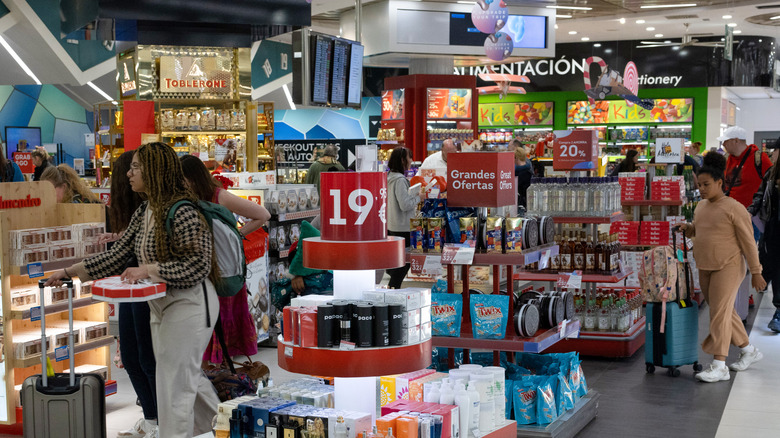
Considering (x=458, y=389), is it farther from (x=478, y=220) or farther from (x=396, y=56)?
(x=396, y=56)

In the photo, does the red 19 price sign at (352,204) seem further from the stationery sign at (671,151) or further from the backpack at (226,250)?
the stationery sign at (671,151)

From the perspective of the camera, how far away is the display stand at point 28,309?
449 centimetres

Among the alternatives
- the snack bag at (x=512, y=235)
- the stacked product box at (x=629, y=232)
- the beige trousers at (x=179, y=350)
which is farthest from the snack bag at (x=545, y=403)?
the stacked product box at (x=629, y=232)

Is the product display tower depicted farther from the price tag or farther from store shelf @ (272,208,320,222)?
store shelf @ (272,208,320,222)

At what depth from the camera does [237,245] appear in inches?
154

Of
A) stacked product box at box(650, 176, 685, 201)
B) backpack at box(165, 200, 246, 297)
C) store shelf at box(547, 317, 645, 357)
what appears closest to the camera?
backpack at box(165, 200, 246, 297)

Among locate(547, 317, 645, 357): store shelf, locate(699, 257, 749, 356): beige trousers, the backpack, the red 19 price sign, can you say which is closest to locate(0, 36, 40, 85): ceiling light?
locate(547, 317, 645, 357): store shelf

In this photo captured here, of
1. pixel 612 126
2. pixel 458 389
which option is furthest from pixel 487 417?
pixel 612 126

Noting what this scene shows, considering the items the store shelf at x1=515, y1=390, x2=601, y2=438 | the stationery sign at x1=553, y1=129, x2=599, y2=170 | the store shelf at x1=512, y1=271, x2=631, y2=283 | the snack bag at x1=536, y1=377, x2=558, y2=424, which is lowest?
the store shelf at x1=515, y1=390, x2=601, y2=438

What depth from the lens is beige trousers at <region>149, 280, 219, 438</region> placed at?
141 inches

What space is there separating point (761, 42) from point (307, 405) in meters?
16.9

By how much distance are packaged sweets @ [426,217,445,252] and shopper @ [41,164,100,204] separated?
9.36 ft

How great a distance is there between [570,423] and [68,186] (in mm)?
3921

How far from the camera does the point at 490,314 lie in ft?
14.5
